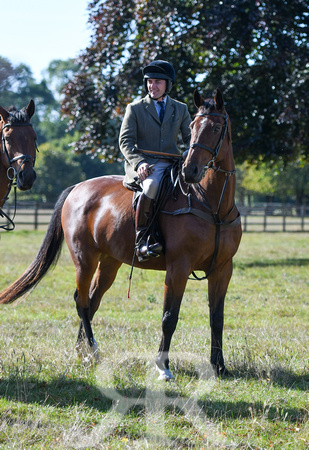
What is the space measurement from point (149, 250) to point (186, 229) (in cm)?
47

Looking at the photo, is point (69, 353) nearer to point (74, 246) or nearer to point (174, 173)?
point (74, 246)

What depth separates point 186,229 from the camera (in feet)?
18.5

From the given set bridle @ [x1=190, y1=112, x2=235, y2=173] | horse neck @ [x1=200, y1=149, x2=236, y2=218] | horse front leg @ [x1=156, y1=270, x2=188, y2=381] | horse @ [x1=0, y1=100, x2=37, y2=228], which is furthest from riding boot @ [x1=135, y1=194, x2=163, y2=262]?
horse @ [x1=0, y1=100, x2=37, y2=228]

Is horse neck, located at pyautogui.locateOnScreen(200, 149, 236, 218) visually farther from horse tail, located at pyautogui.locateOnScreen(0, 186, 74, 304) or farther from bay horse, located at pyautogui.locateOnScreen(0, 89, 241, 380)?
horse tail, located at pyautogui.locateOnScreen(0, 186, 74, 304)

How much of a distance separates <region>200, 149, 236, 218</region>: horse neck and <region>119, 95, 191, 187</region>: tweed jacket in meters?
0.70

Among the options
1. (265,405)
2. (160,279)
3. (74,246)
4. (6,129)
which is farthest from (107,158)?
(265,405)

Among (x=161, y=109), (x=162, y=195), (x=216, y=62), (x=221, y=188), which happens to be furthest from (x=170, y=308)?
(x=216, y=62)

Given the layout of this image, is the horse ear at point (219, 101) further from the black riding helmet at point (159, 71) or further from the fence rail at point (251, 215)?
the fence rail at point (251, 215)

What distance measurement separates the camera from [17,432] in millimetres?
4207

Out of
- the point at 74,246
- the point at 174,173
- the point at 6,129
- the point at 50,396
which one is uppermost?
the point at 6,129

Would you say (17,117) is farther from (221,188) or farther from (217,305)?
(217,305)

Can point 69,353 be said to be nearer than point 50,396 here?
No

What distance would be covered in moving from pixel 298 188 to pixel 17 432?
5196cm

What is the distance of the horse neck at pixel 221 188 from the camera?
18.8ft
